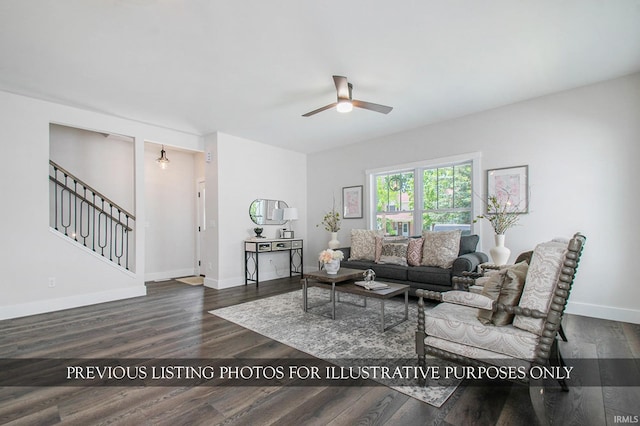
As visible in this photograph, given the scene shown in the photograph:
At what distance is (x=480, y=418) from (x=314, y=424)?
98cm

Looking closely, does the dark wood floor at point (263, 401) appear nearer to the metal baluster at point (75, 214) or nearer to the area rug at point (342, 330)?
the area rug at point (342, 330)

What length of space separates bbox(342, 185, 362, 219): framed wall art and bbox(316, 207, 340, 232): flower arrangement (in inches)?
7.2

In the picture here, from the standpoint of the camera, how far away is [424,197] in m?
5.42

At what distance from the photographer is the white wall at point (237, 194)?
5.60m

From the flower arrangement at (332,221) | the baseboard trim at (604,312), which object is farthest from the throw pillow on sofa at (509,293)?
the flower arrangement at (332,221)

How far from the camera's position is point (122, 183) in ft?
19.0

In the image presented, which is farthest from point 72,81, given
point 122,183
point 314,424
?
point 314,424

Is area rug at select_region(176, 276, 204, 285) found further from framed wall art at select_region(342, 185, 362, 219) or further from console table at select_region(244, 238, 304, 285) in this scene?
framed wall art at select_region(342, 185, 362, 219)

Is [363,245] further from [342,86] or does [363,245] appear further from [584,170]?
[584,170]

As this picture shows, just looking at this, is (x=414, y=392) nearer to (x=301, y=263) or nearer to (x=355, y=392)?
(x=355, y=392)

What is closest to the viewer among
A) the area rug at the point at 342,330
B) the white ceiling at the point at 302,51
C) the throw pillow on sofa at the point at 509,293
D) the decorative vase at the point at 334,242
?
the throw pillow on sofa at the point at 509,293

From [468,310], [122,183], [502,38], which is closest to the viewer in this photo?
[468,310]

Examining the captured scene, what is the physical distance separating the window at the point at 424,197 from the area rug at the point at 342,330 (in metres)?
1.69

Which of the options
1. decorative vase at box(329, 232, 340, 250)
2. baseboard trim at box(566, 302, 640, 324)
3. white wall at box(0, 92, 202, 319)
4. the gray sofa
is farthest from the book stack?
white wall at box(0, 92, 202, 319)
